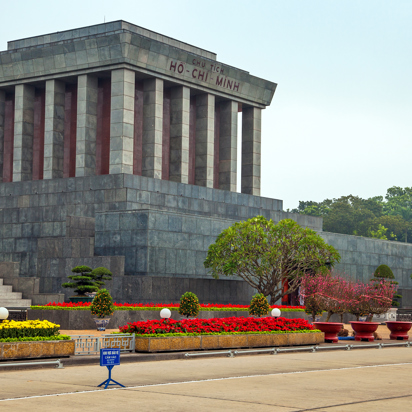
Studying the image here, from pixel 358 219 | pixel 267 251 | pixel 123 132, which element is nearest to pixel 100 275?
pixel 267 251

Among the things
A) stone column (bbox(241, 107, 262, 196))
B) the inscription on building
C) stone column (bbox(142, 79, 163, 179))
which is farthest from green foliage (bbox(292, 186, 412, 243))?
stone column (bbox(142, 79, 163, 179))

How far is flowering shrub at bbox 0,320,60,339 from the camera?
1908 centimetres

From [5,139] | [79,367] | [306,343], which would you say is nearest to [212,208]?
[5,139]

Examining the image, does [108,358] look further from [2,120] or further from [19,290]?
[2,120]

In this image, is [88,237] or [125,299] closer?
[125,299]

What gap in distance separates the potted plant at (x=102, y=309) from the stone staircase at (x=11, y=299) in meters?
7.28

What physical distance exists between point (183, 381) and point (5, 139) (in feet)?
141

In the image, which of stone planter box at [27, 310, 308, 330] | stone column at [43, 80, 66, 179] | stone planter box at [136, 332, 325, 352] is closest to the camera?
stone planter box at [136, 332, 325, 352]

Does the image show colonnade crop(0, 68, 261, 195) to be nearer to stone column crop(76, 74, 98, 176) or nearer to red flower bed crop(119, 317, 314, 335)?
stone column crop(76, 74, 98, 176)

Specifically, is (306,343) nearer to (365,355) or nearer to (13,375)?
(365,355)

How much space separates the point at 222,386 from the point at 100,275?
2007cm

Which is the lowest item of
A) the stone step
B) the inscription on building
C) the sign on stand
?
the stone step

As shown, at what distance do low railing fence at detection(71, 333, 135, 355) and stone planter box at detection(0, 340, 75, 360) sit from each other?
639 mm

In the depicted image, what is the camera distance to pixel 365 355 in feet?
78.0
